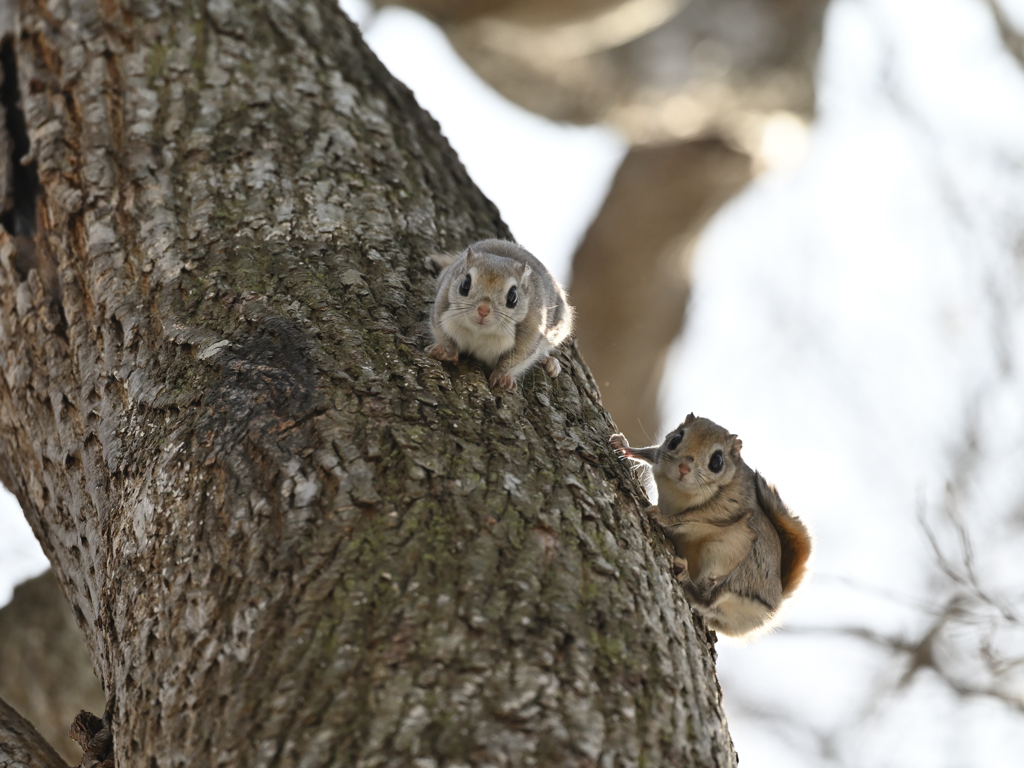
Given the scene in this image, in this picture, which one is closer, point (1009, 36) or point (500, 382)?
point (500, 382)

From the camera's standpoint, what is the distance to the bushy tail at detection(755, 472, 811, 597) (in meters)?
3.72

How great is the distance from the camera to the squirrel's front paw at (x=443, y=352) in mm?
3209

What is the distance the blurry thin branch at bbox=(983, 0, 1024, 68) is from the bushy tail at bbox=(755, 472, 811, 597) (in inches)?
271

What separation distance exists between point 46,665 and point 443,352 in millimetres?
3122

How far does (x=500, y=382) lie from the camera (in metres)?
3.27

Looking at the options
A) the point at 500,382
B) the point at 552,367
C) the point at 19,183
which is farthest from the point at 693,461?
the point at 19,183

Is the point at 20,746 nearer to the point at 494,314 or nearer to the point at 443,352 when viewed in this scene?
the point at 443,352

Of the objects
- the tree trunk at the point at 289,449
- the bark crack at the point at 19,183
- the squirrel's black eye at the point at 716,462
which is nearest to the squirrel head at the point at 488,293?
the tree trunk at the point at 289,449

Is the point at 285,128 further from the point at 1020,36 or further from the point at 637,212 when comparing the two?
the point at 1020,36

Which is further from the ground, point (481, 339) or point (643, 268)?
point (643, 268)

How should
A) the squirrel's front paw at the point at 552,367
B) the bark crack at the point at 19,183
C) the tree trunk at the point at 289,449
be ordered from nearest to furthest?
the tree trunk at the point at 289,449 < the squirrel's front paw at the point at 552,367 < the bark crack at the point at 19,183

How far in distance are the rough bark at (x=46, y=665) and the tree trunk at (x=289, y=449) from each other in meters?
1.44

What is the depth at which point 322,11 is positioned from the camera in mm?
5000

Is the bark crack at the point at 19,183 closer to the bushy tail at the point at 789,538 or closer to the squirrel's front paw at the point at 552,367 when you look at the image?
the squirrel's front paw at the point at 552,367
